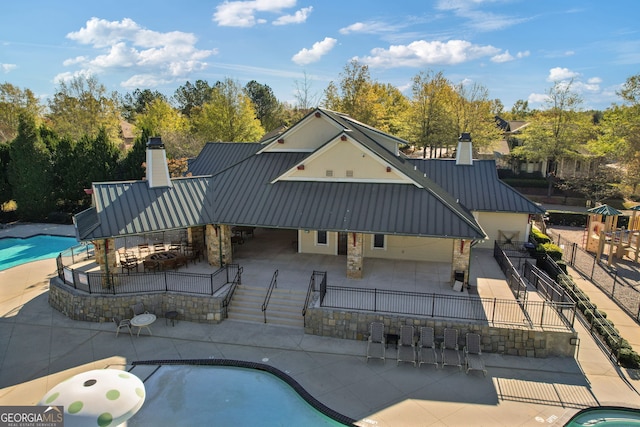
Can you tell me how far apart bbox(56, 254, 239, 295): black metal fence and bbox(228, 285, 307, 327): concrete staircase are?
3.53 ft

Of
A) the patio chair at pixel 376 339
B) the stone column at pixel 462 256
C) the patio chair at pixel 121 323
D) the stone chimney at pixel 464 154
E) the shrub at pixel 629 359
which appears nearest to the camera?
the shrub at pixel 629 359

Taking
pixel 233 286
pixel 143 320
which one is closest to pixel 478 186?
pixel 233 286

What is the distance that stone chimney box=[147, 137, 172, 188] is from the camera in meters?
19.1

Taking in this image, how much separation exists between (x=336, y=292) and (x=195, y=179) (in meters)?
9.46

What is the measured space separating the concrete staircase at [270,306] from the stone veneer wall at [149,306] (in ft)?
2.43

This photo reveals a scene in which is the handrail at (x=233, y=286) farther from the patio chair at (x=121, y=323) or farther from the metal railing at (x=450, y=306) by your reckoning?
the metal railing at (x=450, y=306)

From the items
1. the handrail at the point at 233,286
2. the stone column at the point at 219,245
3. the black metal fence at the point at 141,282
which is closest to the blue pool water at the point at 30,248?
the black metal fence at the point at 141,282

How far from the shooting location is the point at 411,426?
36.2 feet

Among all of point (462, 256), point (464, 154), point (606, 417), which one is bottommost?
point (606, 417)

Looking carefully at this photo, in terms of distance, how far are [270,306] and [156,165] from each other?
8.74 m

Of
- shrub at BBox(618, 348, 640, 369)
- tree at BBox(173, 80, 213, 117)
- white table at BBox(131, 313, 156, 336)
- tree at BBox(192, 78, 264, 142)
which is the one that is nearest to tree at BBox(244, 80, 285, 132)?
tree at BBox(173, 80, 213, 117)

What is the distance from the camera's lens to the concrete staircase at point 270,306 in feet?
54.0

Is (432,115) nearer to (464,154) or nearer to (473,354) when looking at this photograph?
(464,154)

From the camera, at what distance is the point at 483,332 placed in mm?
14508
